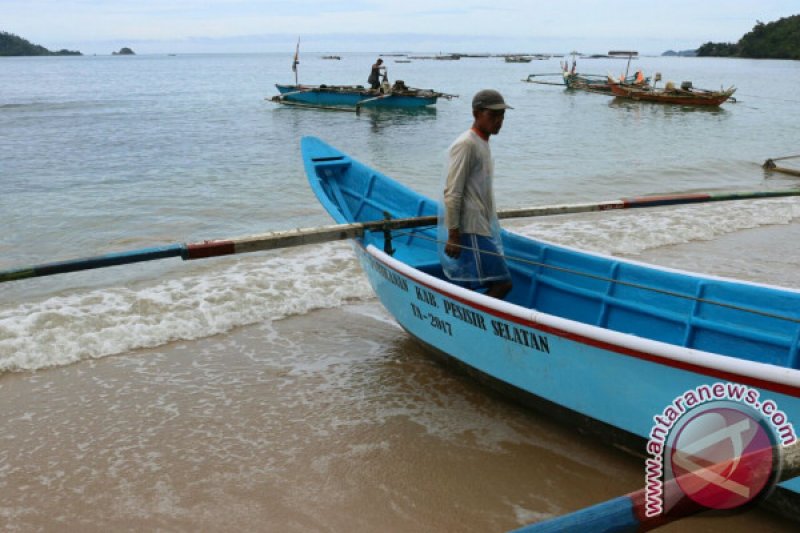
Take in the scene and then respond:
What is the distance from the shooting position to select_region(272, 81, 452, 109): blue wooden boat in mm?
30062

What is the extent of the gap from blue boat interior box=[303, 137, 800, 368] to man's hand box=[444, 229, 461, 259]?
1.47ft

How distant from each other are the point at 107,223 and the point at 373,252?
312 inches

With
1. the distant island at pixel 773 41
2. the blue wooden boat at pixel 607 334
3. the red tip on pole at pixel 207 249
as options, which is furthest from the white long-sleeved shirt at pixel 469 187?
the distant island at pixel 773 41

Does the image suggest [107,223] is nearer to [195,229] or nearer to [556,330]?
[195,229]

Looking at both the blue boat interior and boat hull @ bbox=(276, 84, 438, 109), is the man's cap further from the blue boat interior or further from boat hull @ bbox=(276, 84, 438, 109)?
boat hull @ bbox=(276, 84, 438, 109)

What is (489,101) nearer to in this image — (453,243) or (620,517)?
(453,243)

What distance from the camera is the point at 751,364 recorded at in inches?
126

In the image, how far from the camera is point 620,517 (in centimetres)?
160

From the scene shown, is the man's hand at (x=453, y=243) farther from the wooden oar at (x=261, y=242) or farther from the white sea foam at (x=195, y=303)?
the white sea foam at (x=195, y=303)

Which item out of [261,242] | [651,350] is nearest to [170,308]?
[261,242]

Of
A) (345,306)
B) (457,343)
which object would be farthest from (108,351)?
(457,343)

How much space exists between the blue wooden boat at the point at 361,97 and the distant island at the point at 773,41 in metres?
117
